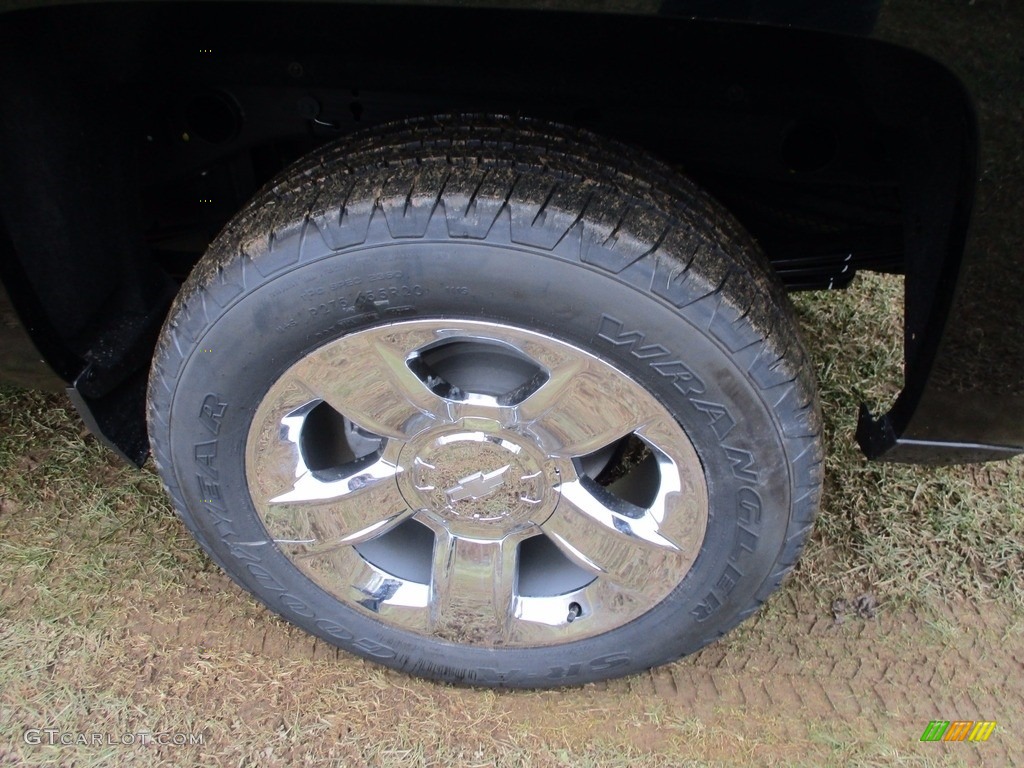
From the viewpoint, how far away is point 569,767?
6.26 feet

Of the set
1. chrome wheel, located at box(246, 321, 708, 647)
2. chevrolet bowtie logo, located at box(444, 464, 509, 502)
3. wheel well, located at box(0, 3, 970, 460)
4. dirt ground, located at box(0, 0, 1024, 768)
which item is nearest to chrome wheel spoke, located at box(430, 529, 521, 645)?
chrome wheel, located at box(246, 321, 708, 647)

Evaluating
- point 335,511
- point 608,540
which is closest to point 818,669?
point 608,540

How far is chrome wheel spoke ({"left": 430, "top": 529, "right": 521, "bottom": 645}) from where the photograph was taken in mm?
1831

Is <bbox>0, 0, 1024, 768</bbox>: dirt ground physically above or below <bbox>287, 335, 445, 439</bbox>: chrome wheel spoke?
below

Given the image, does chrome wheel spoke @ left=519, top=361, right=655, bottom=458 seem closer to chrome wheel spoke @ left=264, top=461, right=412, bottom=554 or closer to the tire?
the tire

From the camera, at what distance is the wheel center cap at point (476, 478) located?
168cm

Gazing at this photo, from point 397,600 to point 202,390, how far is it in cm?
66

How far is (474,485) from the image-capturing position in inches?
68.2

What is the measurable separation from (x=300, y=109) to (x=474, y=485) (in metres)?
0.93

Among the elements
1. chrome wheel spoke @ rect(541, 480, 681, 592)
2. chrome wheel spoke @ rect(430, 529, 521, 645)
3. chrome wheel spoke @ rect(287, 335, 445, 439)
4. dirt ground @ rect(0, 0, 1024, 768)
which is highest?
chrome wheel spoke @ rect(287, 335, 445, 439)

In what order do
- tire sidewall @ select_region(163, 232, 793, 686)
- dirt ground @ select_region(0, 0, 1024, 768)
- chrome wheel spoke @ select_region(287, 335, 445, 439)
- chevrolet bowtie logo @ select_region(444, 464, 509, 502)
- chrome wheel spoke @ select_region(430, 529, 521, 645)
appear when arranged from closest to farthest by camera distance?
tire sidewall @ select_region(163, 232, 793, 686)
chrome wheel spoke @ select_region(287, 335, 445, 439)
chevrolet bowtie logo @ select_region(444, 464, 509, 502)
chrome wheel spoke @ select_region(430, 529, 521, 645)
dirt ground @ select_region(0, 0, 1024, 768)

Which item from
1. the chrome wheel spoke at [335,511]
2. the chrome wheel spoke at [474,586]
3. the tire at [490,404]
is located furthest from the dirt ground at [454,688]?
the chrome wheel spoke at [335,511]

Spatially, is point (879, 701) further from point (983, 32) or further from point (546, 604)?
point (983, 32)

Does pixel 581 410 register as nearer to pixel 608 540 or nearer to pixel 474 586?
pixel 608 540
